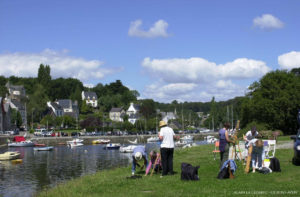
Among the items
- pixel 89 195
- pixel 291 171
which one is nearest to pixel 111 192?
pixel 89 195

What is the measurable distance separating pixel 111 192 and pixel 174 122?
165652 millimetres

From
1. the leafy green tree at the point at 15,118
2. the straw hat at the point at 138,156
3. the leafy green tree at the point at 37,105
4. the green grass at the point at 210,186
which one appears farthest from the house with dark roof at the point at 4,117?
the green grass at the point at 210,186

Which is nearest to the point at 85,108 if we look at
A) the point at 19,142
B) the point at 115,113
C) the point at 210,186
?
the point at 115,113

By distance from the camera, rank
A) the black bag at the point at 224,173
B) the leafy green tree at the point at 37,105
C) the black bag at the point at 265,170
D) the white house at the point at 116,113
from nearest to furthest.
A: the black bag at the point at 224,173, the black bag at the point at 265,170, the leafy green tree at the point at 37,105, the white house at the point at 116,113

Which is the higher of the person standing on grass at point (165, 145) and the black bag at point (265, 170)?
the person standing on grass at point (165, 145)

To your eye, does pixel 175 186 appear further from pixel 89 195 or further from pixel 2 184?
pixel 2 184

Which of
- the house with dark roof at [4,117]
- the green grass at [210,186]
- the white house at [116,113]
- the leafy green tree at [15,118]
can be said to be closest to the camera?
the green grass at [210,186]

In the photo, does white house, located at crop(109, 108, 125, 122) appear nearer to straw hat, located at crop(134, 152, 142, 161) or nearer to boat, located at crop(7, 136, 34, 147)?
boat, located at crop(7, 136, 34, 147)

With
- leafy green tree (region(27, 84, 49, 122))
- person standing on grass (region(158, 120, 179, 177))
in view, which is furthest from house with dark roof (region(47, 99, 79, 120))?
person standing on grass (region(158, 120, 179, 177))

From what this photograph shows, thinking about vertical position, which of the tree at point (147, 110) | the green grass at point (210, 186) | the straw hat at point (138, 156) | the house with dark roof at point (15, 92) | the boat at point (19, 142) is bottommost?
the boat at point (19, 142)

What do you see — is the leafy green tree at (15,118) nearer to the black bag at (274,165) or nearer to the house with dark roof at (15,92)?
the house with dark roof at (15,92)

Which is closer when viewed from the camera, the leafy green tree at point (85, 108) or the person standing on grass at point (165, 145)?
the person standing on grass at point (165, 145)

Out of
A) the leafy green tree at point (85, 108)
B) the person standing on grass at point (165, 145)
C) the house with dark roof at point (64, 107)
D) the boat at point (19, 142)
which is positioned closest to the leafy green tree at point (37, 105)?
the house with dark roof at point (64, 107)

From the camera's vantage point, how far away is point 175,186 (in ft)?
46.5
